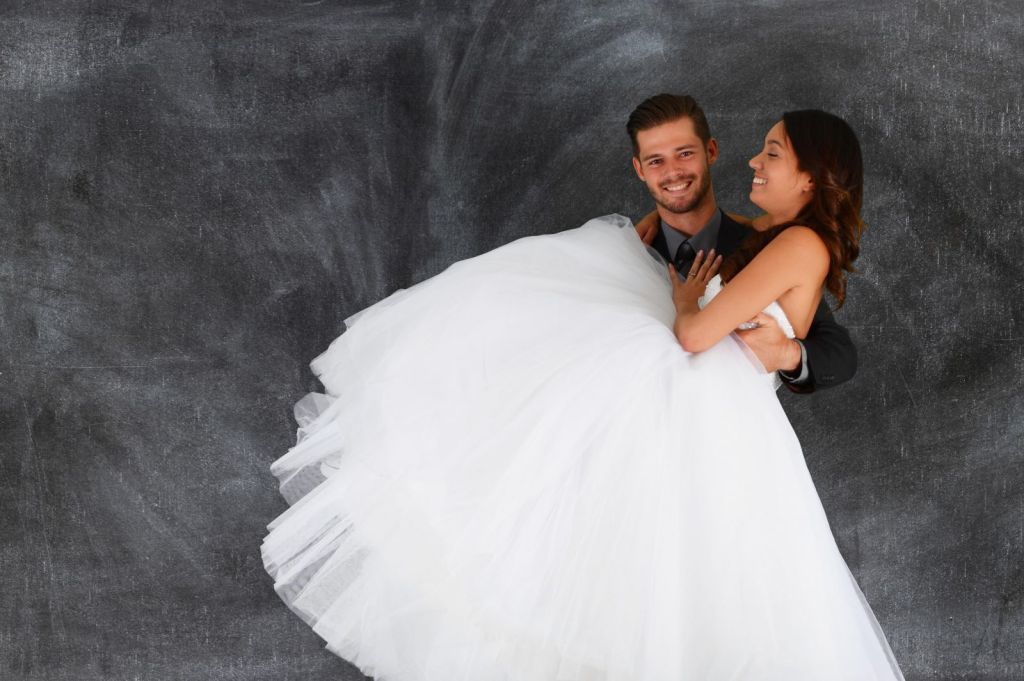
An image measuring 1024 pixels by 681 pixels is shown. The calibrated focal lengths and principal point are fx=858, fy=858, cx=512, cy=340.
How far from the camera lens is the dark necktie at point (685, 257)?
219 cm

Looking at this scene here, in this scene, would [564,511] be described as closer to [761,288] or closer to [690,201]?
[761,288]

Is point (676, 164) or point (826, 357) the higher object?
point (676, 164)

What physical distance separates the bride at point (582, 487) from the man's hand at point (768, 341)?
30 mm

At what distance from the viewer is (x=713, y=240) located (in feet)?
7.21

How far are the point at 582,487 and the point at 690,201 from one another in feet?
2.74

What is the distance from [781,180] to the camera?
1944 millimetres

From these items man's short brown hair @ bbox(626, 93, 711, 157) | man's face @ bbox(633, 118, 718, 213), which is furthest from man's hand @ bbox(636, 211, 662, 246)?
man's short brown hair @ bbox(626, 93, 711, 157)

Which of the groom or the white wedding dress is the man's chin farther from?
the white wedding dress

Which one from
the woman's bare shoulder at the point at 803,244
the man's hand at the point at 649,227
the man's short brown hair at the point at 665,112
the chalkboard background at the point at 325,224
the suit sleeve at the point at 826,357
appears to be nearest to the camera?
the woman's bare shoulder at the point at 803,244

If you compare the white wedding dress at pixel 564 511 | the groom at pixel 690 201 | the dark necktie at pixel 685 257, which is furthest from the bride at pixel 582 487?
the dark necktie at pixel 685 257

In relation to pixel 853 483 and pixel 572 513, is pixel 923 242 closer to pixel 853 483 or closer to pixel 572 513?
pixel 853 483

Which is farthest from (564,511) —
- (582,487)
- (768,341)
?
(768,341)

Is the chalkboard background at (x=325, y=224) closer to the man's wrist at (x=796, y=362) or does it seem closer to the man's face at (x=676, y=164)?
the man's face at (x=676, y=164)

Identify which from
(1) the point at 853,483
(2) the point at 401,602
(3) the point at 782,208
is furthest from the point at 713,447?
(1) the point at 853,483
